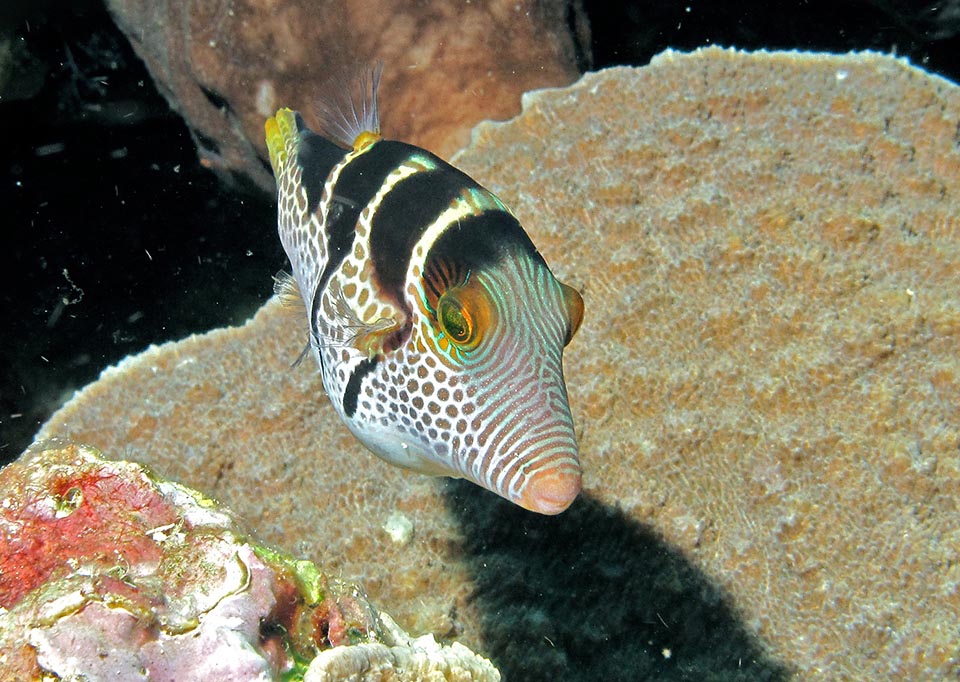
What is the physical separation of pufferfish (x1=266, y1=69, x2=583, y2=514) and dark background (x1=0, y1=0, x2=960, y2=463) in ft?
12.7

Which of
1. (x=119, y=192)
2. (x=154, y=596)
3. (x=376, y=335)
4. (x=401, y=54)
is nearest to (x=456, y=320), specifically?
(x=376, y=335)

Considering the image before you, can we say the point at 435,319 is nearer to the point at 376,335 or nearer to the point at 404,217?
the point at 376,335

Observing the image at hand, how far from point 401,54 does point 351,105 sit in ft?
7.10

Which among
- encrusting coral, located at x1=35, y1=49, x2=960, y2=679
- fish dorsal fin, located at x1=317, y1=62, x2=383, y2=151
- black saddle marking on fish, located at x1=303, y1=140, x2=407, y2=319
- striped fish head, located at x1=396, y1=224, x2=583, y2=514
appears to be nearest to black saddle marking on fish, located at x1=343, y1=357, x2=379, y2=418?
striped fish head, located at x1=396, y1=224, x2=583, y2=514

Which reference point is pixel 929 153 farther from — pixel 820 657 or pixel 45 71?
pixel 45 71

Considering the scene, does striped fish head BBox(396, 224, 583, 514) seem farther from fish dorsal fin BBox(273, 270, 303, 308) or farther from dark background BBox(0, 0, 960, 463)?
dark background BBox(0, 0, 960, 463)

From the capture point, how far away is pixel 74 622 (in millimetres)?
1444

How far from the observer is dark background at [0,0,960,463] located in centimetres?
595

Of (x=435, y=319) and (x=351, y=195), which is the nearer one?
(x=435, y=319)

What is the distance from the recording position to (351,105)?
8.62 ft

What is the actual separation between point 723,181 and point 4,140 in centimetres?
597

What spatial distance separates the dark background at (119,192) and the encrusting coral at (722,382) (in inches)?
90.3

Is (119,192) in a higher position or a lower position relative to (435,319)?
lower

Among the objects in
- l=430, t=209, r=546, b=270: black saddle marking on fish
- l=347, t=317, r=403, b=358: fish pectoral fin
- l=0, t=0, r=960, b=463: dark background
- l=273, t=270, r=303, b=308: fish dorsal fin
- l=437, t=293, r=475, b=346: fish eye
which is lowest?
l=0, t=0, r=960, b=463: dark background
